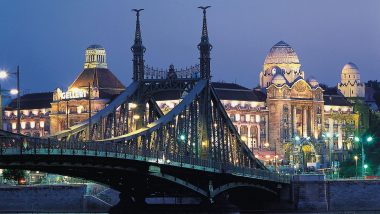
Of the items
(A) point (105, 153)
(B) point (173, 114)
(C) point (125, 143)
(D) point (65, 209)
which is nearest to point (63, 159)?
(A) point (105, 153)

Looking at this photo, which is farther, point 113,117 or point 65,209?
point 65,209

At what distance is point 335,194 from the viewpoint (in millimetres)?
160375

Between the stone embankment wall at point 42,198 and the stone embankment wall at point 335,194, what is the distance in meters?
23.5

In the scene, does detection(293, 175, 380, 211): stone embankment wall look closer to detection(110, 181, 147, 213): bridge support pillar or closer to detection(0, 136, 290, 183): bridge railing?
detection(0, 136, 290, 183): bridge railing

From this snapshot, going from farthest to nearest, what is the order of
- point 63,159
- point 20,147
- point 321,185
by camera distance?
point 321,185, point 63,159, point 20,147

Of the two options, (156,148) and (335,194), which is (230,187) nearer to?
(156,148)

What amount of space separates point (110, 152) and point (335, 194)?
58876 millimetres

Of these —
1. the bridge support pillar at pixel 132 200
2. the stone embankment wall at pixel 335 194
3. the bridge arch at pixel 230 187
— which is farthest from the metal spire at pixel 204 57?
the stone embankment wall at pixel 335 194

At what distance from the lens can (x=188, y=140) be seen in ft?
440

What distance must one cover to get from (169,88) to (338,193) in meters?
31.2

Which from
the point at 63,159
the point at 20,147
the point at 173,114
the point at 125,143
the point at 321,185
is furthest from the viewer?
the point at 321,185

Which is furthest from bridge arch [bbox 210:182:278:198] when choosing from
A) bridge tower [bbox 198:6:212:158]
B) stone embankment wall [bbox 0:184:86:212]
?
stone embankment wall [bbox 0:184:86:212]

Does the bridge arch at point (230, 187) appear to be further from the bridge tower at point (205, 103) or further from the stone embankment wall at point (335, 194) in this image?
the stone embankment wall at point (335, 194)

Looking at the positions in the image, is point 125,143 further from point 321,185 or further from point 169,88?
point 321,185
